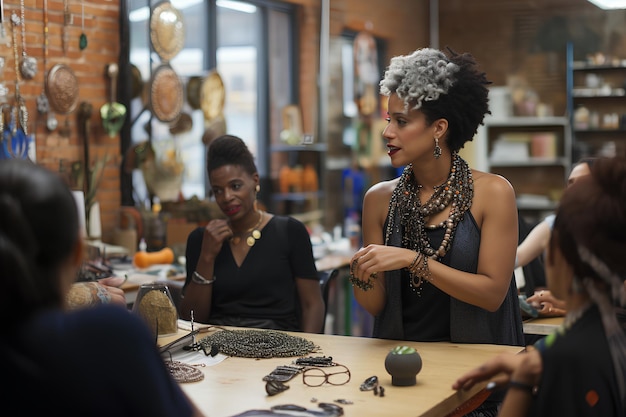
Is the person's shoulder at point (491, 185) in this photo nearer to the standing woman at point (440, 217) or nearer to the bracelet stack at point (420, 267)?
the standing woman at point (440, 217)

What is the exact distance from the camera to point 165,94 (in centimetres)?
581

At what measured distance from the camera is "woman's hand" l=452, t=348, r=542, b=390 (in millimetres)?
1680

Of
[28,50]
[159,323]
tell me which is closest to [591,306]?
[159,323]

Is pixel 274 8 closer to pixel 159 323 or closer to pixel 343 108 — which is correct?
pixel 343 108

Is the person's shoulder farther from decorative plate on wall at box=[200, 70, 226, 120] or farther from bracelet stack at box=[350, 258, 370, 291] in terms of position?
decorative plate on wall at box=[200, 70, 226, 120]

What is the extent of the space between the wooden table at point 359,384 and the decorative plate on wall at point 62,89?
9.25ft

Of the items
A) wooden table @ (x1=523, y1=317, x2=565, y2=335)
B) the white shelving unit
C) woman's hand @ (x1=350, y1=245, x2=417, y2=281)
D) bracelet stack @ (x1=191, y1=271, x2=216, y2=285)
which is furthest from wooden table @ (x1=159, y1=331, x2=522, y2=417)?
the white shelving unit

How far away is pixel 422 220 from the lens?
2.77 meters

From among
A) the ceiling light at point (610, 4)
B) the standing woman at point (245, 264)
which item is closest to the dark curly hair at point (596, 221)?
the standing woman at point (245, 264)

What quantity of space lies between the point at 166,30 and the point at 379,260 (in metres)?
3.70

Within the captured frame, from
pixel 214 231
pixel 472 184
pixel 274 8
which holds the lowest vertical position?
pixel 214 231

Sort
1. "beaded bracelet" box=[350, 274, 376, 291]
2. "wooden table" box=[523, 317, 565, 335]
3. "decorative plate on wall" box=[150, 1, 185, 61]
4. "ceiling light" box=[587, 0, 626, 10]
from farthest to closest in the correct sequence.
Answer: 1. "ceiling light" box=[587, 0, 626, 10]
2. "decorative plate on wall" box=[150, 1, 185, 61]
3. "wooden table" box=[523, 317, 565, 335]
4. "beaded bracelet" box=[350, 274, 376, 291]

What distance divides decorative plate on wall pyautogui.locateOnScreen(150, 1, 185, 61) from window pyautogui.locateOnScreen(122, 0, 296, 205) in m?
0.05

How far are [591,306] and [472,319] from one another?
974mm
